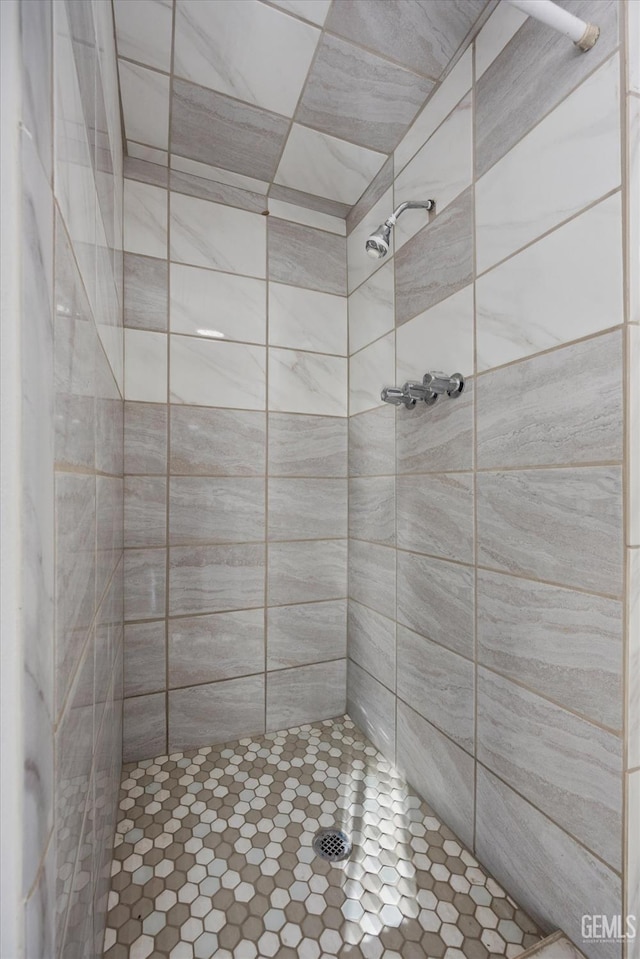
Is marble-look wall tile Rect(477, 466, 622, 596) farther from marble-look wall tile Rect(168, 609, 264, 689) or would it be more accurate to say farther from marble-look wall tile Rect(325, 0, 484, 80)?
marble-look wall tile Rect(325, 0, 484, 80)

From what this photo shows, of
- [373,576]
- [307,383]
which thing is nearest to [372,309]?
[307,383]

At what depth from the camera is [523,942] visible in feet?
2.61

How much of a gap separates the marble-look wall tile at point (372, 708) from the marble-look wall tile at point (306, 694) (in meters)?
0.04

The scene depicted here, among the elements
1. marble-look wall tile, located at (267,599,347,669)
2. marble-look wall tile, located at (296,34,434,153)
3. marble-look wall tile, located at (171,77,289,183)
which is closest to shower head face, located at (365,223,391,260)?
marble-look wall tile, located at (296,34,434,153)

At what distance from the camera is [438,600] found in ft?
3.64

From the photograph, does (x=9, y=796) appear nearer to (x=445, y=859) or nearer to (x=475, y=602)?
(x=475, y=602)

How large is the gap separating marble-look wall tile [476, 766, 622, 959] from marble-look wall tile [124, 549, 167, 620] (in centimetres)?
98

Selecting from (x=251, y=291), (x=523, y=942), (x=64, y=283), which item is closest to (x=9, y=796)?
(x=64, y=283)

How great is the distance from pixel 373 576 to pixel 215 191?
4.54ft

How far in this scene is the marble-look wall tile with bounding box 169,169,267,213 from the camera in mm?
1385

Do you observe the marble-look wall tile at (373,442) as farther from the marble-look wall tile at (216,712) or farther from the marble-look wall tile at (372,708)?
the marble-look wall tile at (216,712)

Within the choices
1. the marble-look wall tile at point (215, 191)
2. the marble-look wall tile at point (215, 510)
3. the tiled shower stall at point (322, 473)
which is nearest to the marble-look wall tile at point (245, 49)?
the tiled shower stall at point (322, 473)

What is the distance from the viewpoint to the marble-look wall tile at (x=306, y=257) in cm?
152

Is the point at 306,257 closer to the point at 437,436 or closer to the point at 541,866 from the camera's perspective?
the point at 437,436
